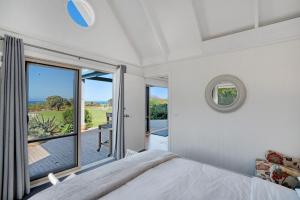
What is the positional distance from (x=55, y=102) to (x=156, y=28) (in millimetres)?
2513

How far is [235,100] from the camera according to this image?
2809 mm

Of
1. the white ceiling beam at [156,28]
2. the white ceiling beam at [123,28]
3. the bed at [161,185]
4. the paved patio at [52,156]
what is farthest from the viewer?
the white ceiling beam at [123,28]

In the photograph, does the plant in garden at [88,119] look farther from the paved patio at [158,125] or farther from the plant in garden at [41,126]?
the paved patio at [158,125]

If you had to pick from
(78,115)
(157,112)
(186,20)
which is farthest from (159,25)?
(157,112)

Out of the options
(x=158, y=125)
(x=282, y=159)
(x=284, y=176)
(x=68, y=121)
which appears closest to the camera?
(x=284, y=176)

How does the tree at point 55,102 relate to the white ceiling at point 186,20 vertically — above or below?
below

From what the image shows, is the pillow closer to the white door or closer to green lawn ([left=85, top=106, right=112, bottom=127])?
the white door

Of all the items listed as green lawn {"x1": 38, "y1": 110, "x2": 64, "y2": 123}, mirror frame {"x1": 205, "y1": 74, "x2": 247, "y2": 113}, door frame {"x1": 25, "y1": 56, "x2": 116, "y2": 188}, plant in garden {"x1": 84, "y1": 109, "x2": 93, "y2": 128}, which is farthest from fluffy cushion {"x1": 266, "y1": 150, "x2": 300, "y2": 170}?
plant in garden {"x1": 84, "y1": 109, "x2": 93, "y2": 128}

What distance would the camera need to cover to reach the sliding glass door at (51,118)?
255 cm

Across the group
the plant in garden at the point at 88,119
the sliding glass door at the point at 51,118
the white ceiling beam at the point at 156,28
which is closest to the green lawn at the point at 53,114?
the sliding glass door at the point at 51,118

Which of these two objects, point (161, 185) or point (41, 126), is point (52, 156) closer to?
point (41, 126)

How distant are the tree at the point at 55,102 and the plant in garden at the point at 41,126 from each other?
212 mm

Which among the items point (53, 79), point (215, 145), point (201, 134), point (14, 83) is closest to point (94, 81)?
point (53, 79)

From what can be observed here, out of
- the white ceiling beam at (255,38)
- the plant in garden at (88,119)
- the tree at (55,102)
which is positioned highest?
the white ceiling beam at (255,38)
